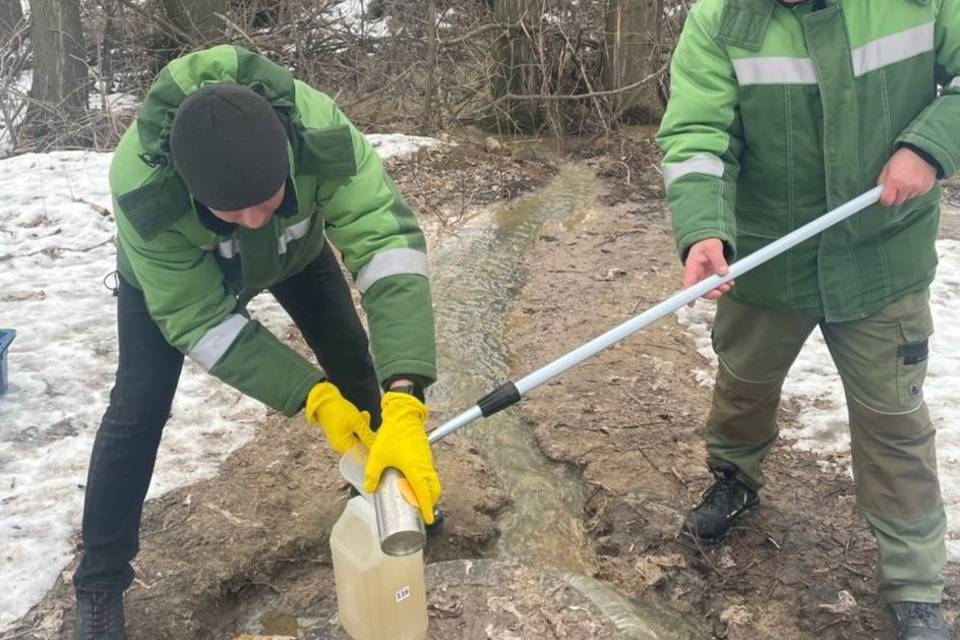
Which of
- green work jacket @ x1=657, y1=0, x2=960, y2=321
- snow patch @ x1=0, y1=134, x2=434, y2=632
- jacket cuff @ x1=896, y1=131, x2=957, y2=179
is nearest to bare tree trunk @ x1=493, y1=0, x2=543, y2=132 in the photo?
snow patch @ x1=0, y1=134, x2=434, y2=632

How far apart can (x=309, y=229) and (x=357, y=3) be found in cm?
863

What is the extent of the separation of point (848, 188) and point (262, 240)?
1.48 meters

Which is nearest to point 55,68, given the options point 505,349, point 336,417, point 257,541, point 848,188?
point 505,349

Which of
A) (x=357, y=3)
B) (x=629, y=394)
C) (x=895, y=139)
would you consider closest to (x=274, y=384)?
(x=895, y=139)

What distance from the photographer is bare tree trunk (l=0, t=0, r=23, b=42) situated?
31.1 feet

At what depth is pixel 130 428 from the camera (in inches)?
92.2

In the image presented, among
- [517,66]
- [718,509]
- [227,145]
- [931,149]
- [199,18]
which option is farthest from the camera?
[199,18]

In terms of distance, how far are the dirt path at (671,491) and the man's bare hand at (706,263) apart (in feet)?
3.36

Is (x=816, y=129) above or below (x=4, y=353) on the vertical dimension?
above

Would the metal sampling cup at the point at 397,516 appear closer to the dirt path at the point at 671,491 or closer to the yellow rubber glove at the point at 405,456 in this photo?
the yellow rubber glove at the point at 405,456

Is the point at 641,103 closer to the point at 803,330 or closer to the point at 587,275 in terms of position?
the point at 587,275

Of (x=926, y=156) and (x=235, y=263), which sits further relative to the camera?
(x=235, y=263)

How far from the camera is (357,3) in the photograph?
10.3 metres

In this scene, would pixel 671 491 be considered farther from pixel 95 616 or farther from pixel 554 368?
pixel 95 616
